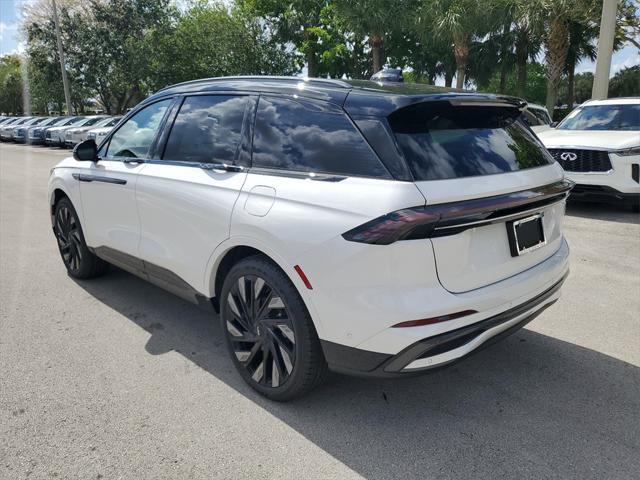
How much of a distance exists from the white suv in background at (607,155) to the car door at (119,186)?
623 cm

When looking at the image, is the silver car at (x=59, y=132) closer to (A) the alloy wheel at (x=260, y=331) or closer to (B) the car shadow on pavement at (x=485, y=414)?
(B) the car shadow on pavement at (x=485, y=414)

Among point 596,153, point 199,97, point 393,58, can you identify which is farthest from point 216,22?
point 199,97

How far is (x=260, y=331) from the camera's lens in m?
2.79

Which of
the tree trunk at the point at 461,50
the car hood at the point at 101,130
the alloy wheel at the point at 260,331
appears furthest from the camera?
the tree trunk at the point at 461,50

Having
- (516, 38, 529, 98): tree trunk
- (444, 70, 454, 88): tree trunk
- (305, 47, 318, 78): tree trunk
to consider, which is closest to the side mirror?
(305, 47, 318, 78): tree trunk

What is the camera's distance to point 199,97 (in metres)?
3.41

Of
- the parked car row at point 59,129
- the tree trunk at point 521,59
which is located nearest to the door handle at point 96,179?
the parked car row at point 59,129

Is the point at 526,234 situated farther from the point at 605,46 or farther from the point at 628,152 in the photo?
the point at 605,46

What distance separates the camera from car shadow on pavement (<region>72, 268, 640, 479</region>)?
2346 mm

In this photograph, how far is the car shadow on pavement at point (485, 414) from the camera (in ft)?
7.70

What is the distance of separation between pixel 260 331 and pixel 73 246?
2.88 meters

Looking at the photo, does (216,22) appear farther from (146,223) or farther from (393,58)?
(146,223)

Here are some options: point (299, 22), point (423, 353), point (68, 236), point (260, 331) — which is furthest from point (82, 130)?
point (423, 353)

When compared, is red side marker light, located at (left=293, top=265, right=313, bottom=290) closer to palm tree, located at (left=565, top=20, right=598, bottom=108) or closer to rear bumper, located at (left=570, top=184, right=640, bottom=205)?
rear bumper, located at (left=570, top=184, right=640, bottom=205)
